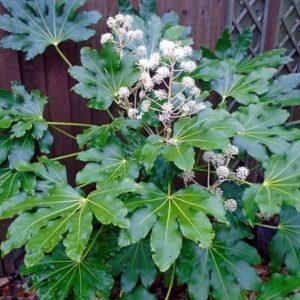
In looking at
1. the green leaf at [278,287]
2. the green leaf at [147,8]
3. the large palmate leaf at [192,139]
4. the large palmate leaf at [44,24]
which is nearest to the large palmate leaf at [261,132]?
the large palmate leaf at [192,139]

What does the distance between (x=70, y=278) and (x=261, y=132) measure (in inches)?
39.0

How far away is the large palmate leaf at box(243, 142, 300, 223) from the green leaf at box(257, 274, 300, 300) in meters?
0.32

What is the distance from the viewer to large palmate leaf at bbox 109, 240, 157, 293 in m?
1.77

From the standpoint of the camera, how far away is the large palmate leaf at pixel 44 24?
6.25 ft

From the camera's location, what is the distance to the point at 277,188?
155 centimetres

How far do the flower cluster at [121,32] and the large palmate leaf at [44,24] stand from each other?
0.39 feet

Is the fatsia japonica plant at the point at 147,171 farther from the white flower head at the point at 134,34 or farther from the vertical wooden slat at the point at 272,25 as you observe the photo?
the vertical wooden slat at the point at 272,25

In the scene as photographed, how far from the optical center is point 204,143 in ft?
4.64

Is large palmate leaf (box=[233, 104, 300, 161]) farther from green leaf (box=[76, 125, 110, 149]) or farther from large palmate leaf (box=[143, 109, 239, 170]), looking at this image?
green leaf (box=[76, 125, 110, 149])

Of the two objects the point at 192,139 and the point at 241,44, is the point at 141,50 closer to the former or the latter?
the point at 192,139

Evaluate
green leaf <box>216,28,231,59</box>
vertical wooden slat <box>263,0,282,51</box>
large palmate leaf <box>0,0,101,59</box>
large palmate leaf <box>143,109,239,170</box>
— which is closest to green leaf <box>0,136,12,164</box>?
large palmate leaf <box>0,0,101,59</box>

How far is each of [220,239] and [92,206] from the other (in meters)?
0.65

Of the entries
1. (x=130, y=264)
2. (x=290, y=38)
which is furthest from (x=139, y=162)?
(x=290, y=38)

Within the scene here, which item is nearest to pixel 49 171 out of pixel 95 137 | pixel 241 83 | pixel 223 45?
pixel 95 137
